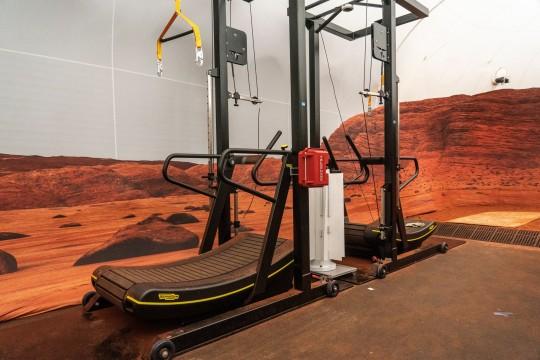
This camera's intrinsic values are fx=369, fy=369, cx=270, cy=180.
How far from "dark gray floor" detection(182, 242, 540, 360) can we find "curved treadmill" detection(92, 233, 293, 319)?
25 centimetres

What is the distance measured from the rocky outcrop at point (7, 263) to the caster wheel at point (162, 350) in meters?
1.62

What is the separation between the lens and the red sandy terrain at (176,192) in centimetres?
292

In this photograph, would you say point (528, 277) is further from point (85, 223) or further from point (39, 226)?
point (39, 226)

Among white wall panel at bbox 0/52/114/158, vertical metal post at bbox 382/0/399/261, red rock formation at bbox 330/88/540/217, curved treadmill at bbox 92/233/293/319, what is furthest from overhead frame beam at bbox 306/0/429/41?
curved treadmill at bbox 92/233/293/319

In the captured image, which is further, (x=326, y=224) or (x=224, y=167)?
(x=326, y=224)

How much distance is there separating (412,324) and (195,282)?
1.47 meters

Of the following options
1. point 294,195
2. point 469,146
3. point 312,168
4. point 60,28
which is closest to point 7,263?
point 60,28

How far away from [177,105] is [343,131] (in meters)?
3.14

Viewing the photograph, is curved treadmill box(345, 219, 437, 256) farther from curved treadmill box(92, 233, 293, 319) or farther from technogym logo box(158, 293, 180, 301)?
technogym logo box(158, 293, 180, 301)

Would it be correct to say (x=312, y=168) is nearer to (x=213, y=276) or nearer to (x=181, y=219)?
(x=213, y=276)

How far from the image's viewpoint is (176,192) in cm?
395

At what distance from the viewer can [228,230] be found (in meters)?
3.41

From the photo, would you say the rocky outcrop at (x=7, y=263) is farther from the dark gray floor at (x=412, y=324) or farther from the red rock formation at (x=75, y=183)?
the dark gray floor at (x=412, y=324)

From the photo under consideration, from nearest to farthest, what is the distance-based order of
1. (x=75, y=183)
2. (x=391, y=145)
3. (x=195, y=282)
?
(x=195, y=282), (x=75, y=183), (x=391, y=145)
